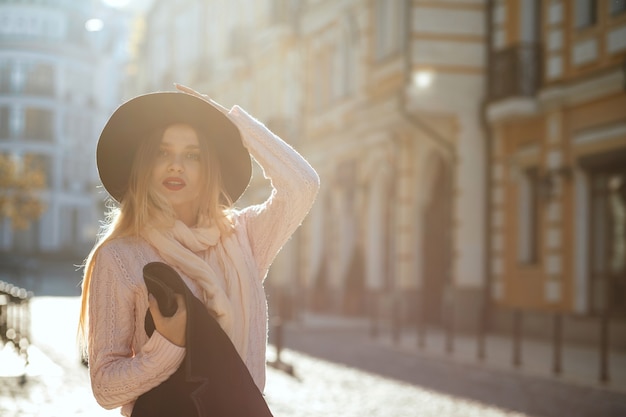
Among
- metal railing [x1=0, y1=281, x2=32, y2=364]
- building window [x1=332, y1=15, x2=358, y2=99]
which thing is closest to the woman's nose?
metal railing [x1=0, y1=281, x2=32, y2=364]

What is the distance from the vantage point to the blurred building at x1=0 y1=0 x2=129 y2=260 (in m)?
84.8

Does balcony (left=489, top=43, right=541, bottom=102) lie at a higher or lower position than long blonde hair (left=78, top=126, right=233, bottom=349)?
higher

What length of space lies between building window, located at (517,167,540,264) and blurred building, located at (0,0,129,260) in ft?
197

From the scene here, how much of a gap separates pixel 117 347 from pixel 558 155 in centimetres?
2015

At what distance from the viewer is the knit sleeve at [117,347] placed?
3.32 meters

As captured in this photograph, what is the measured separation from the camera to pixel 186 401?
3326 mm

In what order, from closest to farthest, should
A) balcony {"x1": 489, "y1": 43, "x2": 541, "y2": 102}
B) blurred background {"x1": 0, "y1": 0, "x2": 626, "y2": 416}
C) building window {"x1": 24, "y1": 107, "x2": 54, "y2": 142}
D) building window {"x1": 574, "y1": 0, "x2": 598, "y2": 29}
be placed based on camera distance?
blurred background {"x1": 0, "y1": 0, "x2": 626, "y2": 416} < building window {"x1": 574, "y1": 0, "x2": 598, "y2": 29} < balcony {"x1": 489, "y1": 43, "x2": 541, "y2": 102} < building window {"x1": 24, "y1": 107, "x2": 54, "y2": 142}

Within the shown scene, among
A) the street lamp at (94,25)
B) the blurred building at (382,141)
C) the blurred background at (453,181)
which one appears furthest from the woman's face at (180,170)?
the street lamp at (94,25)

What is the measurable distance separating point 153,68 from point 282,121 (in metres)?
25.5

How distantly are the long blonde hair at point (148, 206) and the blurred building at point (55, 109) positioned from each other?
7969 cm

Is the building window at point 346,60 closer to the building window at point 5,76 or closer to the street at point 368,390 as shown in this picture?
the street at point 368,390

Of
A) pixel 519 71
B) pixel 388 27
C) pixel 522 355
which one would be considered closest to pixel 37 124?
pixel 388 27

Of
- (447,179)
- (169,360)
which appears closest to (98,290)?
(169,360)

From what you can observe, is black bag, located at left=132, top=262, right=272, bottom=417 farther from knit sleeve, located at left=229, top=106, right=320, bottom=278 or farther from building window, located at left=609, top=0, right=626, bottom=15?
building window, located at left=609, top=0, right=626, bottom=15
